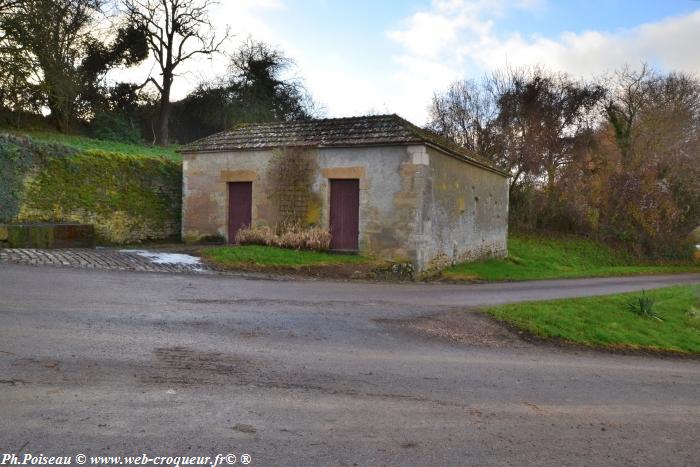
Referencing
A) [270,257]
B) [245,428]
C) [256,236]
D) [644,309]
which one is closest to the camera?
[245,428]

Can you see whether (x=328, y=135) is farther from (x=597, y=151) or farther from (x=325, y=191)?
(x=597, y=151)

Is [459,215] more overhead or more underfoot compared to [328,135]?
more underfoot

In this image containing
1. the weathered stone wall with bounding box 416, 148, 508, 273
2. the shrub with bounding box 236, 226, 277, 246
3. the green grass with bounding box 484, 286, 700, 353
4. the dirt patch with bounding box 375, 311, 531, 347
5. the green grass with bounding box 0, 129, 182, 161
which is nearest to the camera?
the dirt patch with bounding box 375, 311, 531, 347

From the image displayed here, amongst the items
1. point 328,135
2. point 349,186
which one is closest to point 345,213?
point 349,186

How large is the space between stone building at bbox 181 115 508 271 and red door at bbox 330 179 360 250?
0.03m

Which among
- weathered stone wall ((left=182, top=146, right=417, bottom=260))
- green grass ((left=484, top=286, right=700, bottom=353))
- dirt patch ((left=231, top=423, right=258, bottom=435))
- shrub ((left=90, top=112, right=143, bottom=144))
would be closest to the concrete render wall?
weathered stone wall ((left=182, top=146, right=417, bottom=260))

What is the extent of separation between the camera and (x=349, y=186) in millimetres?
15578

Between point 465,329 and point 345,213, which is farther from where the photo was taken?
point 345,213

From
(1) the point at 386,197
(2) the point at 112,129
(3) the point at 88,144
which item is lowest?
(1) the point at 386,197

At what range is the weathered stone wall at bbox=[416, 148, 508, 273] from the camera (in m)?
14.9

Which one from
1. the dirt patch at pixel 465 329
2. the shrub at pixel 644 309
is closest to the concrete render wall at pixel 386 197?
the shrub at pixel 644 309

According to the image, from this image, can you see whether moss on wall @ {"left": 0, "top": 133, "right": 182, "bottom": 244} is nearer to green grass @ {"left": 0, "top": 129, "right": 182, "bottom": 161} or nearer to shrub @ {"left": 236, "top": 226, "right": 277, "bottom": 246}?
green grass @ {"left": 0, "top": 129, "right": 182, "bottom": 161}

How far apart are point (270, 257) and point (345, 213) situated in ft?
10.1

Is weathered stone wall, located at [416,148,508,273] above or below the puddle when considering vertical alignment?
above
